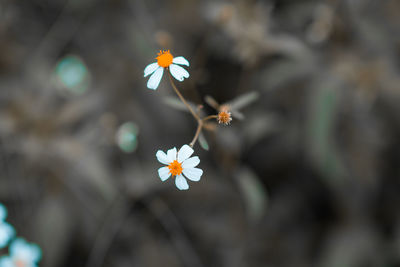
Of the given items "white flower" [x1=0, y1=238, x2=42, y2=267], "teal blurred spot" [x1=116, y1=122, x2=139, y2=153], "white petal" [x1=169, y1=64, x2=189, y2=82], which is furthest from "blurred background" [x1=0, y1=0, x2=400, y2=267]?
"white petal" [x1=169, y1=64, x2=189, y2=82]

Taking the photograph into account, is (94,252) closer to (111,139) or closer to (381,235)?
(111,139)

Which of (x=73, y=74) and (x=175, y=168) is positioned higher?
(x=73, y=74)

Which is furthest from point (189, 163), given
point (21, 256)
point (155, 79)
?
point (21, 256)

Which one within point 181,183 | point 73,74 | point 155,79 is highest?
point 73,74

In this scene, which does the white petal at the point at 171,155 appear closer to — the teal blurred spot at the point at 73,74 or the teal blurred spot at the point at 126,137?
the teal blurred spot at the point at 126,137

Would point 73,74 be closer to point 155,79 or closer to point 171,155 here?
point 155,79

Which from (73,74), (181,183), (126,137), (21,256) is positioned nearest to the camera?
(181,183)
